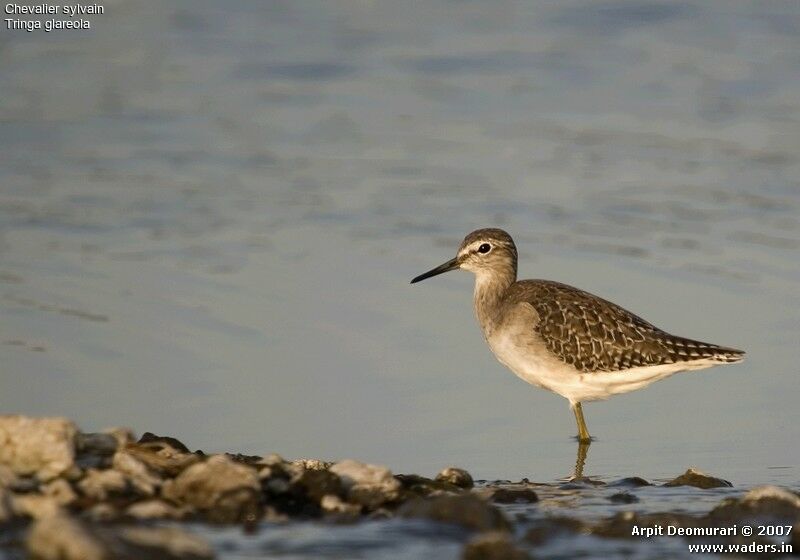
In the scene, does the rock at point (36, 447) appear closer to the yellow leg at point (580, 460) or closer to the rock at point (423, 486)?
the rock at point (423, 486)

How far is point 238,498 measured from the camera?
740 cm

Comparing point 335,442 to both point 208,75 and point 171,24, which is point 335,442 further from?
point 171,24

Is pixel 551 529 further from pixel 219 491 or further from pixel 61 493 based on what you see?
pixel 61 493

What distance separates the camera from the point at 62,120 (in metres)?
18.1

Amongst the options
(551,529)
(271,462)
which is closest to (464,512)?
(551,529)

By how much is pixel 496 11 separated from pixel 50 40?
652cm

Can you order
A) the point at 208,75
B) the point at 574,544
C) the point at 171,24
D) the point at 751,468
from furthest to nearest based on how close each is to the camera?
the point at 171,24, the point at 208,75, the point at 751,468, the point at 574,544

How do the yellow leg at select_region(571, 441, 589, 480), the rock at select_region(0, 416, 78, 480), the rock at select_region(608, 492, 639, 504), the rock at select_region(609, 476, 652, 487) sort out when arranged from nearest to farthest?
the rock at select_region(0, 416, 78, 480) < the rock at select_region(608, 492, 639, 504) < the rock at select_region(609, 476, 652, 487) < the yellow leg at select_region(571, 441, 589, 480)

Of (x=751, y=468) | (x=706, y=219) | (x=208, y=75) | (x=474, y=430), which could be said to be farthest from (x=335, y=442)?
(x=208, y=75)

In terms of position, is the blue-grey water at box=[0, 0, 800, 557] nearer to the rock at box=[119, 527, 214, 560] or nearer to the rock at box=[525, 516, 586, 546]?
the rock at box=[525, 516, 586, 546]

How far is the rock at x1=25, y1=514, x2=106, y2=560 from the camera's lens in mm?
5977

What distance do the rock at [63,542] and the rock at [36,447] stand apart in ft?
4.84

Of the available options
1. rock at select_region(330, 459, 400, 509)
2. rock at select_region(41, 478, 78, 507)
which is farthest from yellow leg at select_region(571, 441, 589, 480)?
rock at select_region(41, 478, 78, 507)

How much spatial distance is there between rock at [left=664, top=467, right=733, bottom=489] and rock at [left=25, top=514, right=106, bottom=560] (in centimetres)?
402
